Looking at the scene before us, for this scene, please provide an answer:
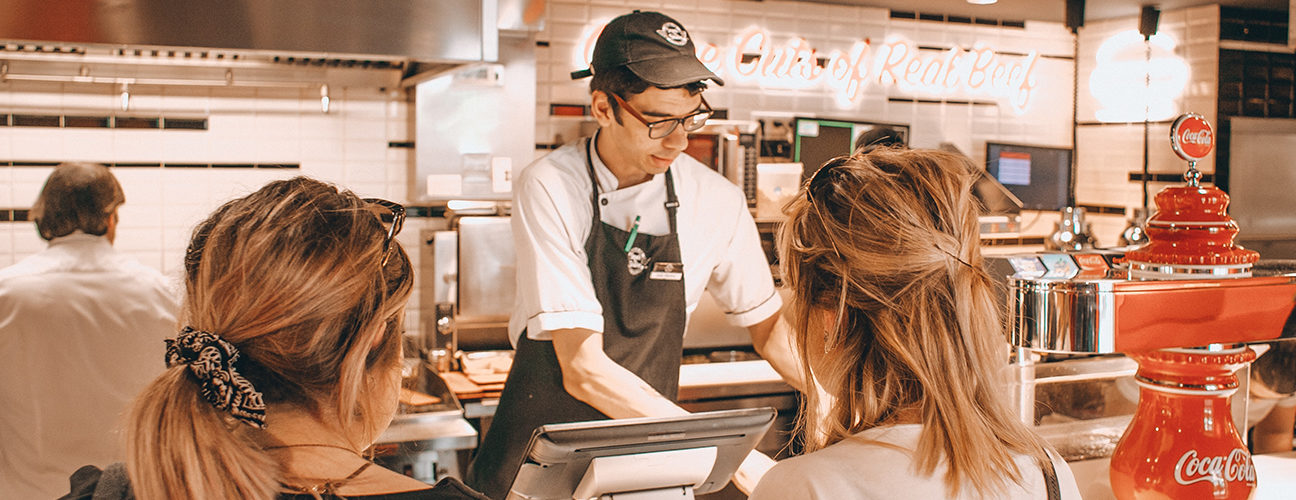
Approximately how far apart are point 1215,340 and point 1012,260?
1.01ft

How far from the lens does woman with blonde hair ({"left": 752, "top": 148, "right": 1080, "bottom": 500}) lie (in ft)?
3.98

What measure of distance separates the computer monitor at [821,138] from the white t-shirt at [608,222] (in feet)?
9.55

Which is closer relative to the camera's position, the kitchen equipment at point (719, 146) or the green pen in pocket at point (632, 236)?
the green pen in pocket at point (632, 236)

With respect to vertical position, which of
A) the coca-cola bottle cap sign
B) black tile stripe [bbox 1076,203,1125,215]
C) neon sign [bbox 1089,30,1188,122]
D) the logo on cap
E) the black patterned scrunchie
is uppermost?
neon sign [bbox 1089,30,1188,122]

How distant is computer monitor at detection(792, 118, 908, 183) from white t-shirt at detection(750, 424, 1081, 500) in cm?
428

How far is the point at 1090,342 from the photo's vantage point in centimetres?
145

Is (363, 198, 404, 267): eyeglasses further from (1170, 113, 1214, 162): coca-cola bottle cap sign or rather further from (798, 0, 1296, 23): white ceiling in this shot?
(798, 0, 1296, 23): white ceiling

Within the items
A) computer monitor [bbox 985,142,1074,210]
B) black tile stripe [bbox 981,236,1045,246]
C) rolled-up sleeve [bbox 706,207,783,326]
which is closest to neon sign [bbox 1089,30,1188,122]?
computer monitor [bbox 985,142,1074,210]

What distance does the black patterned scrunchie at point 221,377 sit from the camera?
1112 millimetres

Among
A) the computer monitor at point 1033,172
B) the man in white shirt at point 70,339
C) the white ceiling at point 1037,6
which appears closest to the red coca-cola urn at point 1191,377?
the man in white shirt at point 70,339

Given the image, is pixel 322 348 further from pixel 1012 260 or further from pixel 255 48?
pixel 255 48

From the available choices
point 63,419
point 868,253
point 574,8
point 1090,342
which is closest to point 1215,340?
point 1090,342

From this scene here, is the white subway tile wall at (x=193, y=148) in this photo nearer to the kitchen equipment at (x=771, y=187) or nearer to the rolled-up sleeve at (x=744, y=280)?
the kitchen equipment at (x=771, y=187)

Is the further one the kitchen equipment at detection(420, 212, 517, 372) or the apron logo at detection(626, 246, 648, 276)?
the kitchen equipment at detection(420, 212, 517, 372)
